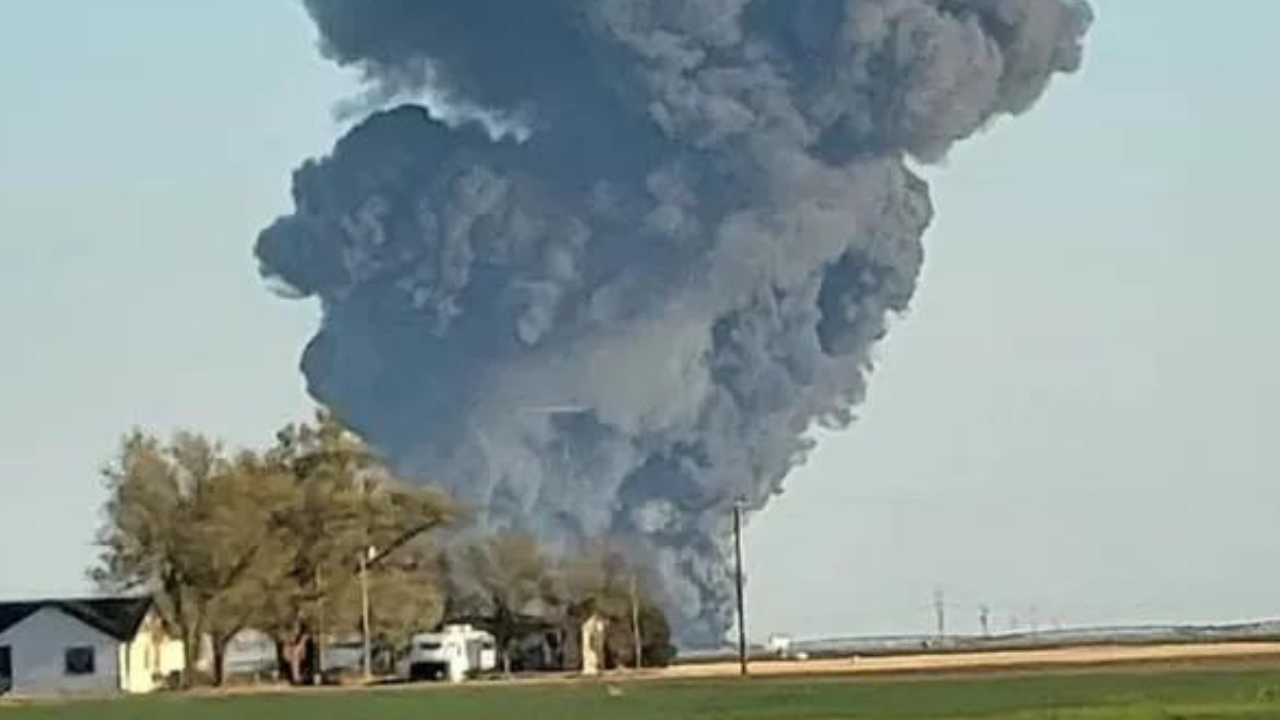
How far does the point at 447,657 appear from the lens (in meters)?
100

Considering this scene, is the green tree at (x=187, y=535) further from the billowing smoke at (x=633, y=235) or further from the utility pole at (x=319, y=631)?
the billowing smoke at (x=633, y=235)

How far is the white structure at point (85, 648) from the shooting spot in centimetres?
10056

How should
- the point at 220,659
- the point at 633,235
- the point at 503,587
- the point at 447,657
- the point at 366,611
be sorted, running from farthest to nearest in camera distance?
the point at 633,235
the point at 503,587
the point at 366,611
the point at 220,659
the point at 447,657

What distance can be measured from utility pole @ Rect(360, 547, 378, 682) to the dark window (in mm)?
7483

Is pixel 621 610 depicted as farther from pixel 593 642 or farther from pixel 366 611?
pixel 366 611

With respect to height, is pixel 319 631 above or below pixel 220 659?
above

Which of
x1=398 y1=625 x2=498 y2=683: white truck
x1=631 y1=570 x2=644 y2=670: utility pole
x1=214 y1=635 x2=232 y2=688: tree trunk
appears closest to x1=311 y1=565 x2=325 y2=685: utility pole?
x1=398 y1=625 x2=498 y2=683: white truck

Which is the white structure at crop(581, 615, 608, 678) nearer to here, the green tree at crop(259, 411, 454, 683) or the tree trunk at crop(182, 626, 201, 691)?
the green tree at crop(259, 411, 454, 683)

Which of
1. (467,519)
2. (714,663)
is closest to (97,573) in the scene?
(467,519)

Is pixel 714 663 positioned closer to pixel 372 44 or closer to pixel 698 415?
pixel 698 415

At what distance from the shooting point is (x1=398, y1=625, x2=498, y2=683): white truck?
9900 cm

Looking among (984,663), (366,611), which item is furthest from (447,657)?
(984,663)

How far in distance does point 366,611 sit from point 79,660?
326 inches

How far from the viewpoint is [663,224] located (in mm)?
120500
